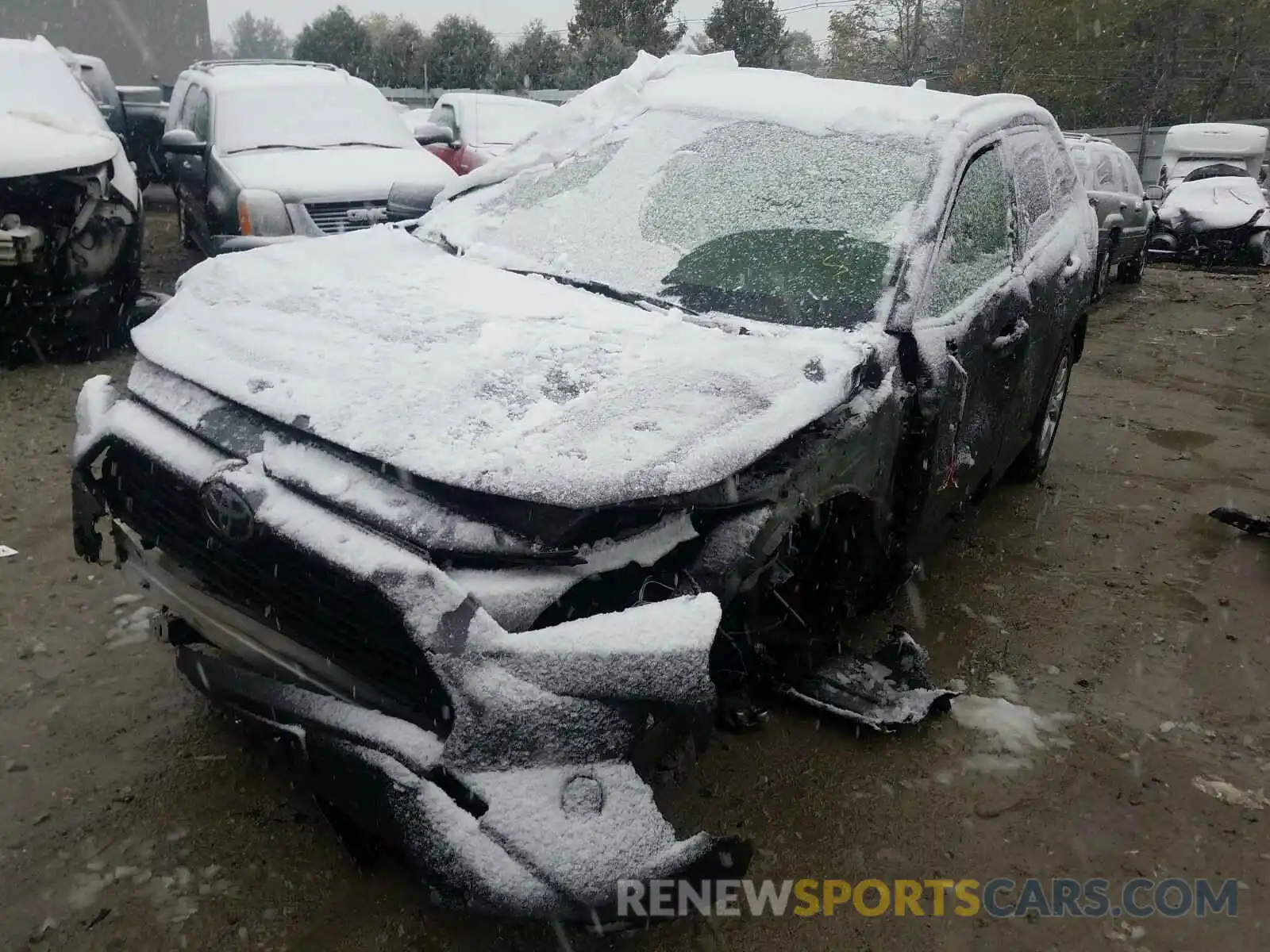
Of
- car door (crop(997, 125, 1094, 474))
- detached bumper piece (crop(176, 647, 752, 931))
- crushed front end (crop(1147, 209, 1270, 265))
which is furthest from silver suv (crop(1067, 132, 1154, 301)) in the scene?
detached bumper piece (crop(176, 647, 752, 931))

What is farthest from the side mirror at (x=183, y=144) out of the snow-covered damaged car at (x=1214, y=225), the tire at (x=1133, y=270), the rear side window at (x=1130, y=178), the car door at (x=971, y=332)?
the snow-covered damaged car at (x=1214, y=225)

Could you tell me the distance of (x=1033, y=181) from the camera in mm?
4238

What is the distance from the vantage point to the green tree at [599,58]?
2528 centimetres

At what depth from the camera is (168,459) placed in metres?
2.39

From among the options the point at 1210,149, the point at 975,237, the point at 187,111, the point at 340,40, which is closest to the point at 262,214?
the point at 187,111

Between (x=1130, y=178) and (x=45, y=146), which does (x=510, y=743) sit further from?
(x=1130, y=178)

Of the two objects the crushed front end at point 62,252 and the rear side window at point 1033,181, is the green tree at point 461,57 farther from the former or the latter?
the rear side window at point 1033,181

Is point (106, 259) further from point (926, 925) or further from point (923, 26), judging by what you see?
point (923, 26)

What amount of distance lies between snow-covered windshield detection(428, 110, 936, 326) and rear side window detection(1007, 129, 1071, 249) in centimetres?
87

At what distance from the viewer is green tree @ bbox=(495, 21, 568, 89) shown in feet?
87.8

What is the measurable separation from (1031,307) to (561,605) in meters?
2.70

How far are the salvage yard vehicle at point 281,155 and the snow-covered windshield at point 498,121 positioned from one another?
2725 millimetres

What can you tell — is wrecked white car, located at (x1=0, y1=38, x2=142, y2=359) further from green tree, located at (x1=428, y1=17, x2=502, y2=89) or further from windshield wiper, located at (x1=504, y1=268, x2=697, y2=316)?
green tree, located at (x1=428, y1=17, x2=502, y2=89)

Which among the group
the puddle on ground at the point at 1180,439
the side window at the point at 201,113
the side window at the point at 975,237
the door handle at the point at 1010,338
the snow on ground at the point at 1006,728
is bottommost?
the snow on ground at the point at 1006,728
